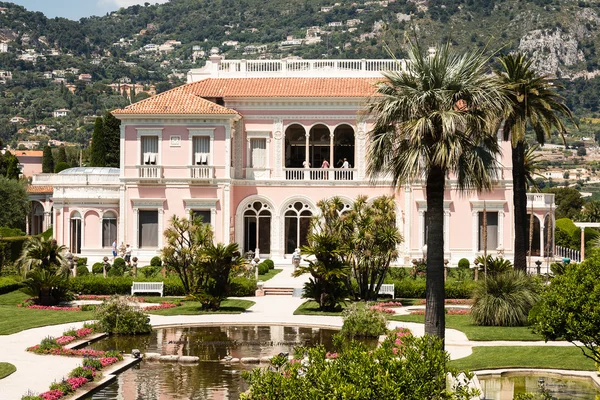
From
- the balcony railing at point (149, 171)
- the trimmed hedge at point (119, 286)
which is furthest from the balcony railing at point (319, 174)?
the trimmed hedge at point (119, 286)

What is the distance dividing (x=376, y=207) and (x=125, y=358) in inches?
579

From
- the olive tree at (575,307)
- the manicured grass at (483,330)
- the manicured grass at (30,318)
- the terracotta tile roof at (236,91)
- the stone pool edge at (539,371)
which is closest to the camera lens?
the olive tree at (575,307)

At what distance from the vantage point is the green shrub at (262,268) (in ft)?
150

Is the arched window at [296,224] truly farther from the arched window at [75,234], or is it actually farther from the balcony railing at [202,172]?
the arched window at [75,234]

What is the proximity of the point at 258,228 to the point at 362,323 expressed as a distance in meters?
26.0

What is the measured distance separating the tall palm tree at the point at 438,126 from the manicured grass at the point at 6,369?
878 centimetres

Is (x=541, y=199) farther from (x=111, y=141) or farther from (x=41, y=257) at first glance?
(x=111, y=141)

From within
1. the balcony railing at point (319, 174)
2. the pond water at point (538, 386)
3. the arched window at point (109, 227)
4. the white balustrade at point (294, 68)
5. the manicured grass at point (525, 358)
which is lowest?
the pond water at point (538, 386)

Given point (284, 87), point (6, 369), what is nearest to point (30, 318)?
point (6, 369)

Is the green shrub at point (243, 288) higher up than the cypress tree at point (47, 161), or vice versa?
the cypress tree at point (47, 161)

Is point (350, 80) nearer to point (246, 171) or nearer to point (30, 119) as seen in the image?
point (246, 171)

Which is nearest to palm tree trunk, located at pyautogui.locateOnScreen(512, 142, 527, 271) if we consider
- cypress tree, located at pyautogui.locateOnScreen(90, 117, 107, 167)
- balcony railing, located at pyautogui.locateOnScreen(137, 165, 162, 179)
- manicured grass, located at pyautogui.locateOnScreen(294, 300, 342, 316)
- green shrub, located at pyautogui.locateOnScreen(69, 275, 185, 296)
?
manicured grass, located at pyautogui.locateOnScreen(294, 300, 342, 316)

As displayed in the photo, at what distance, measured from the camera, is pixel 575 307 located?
18.0 metres

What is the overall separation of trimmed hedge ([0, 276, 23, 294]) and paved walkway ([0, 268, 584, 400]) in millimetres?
8086
